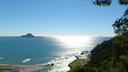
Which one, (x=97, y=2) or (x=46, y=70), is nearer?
(x=97, y=2)

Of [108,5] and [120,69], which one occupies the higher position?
[108,5]

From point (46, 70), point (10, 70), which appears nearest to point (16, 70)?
point (10, 70)

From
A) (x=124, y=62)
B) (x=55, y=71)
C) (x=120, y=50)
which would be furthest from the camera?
(x=55, y=71)

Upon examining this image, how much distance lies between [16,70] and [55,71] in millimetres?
16480

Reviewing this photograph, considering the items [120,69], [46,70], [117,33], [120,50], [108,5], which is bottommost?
[46,70]

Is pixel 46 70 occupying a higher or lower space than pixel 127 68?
lower

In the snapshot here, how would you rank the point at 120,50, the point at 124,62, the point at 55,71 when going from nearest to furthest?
the point at 124,62
the point at 120,50
the point at 55,71

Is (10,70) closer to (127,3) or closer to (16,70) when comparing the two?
(16,70)

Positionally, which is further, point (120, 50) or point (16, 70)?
point (16, 70)

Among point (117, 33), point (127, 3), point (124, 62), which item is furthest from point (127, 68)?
point (127, 3)

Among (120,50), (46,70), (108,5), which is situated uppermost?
(108,5)

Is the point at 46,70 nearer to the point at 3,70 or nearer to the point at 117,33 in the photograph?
the point at 3,70

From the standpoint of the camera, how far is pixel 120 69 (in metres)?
16.0

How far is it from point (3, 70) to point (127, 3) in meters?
92.2
